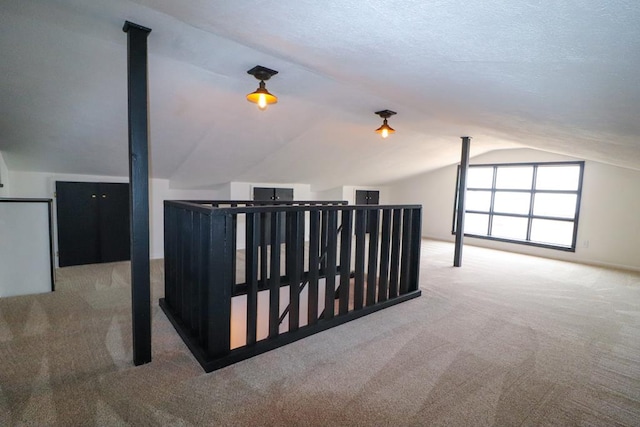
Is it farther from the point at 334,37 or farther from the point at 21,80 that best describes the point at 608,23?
the point at 21,80

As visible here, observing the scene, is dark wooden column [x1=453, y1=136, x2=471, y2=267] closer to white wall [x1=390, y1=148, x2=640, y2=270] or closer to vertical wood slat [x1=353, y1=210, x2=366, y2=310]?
white wall [x1=390, y1=148, x2=640, y2=270]

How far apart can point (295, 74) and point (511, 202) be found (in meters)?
6.32

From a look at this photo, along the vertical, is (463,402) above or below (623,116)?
below

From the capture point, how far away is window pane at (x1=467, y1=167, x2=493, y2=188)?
7.20m

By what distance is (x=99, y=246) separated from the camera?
455cm

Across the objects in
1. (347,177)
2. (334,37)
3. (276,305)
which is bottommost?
(276,305)

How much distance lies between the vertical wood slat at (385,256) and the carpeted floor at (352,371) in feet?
0.79

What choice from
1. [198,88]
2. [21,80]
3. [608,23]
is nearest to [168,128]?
[198,88]

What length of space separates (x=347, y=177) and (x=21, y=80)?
5.54 meters

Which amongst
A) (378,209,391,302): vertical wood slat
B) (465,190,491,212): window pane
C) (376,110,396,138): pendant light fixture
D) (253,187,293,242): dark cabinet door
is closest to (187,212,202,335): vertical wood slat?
(378,209,391,302): vertical wood slat

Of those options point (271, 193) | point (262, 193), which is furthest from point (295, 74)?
point (271, 193)

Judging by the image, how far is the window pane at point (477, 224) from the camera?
24.0 feet

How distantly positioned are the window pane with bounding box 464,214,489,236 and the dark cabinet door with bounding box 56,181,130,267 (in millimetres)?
7341

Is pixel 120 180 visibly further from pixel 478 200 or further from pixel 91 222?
pixel 478 200
